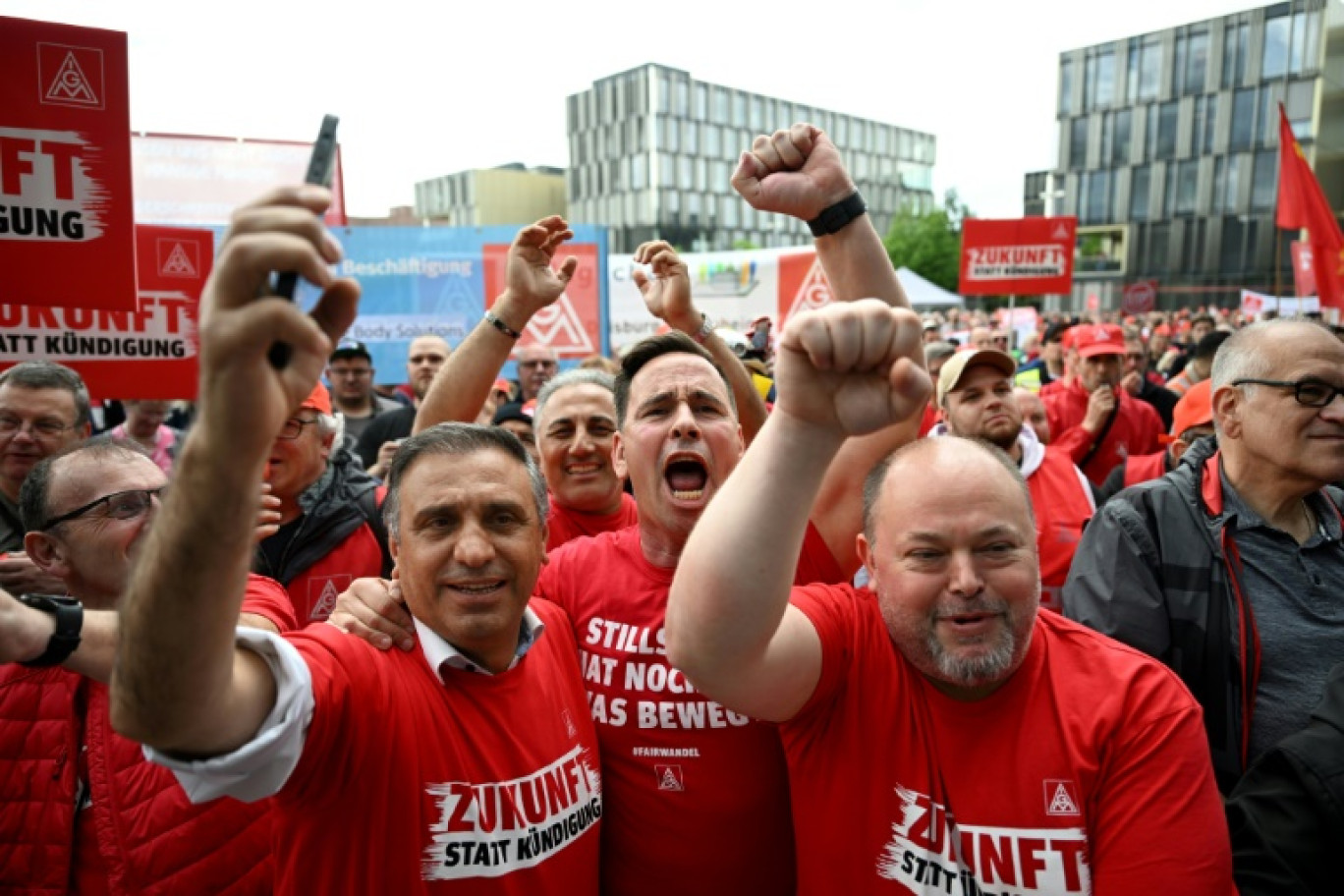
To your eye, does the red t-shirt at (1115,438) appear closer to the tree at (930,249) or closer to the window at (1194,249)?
the tree at (930,249)

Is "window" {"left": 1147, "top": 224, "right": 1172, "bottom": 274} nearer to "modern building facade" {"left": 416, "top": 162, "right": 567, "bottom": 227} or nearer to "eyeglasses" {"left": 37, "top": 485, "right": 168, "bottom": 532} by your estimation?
"modern building facade" {"left": 416, "top": 162, "right": 567, "bottom": 227}

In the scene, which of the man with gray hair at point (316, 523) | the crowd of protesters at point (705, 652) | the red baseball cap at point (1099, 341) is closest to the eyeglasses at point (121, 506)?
the crowd of protesters at point (705, 652)

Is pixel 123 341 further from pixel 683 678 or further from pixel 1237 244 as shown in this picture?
pixel 1237 244

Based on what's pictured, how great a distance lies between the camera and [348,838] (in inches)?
62.7

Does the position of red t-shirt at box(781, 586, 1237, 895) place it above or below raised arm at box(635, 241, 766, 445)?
below

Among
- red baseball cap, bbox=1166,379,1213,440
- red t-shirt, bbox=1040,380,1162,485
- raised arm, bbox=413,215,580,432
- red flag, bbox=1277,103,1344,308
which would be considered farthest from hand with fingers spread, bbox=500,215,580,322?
red flag, bbox=1277,103,1344,308

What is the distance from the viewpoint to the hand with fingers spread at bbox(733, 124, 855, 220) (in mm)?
2045

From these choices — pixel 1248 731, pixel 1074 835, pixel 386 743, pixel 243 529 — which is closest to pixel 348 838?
pixel 386 743

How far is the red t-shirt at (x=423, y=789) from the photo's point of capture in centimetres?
158

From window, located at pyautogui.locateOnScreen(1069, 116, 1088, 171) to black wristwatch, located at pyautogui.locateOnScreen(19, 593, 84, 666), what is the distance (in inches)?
2601

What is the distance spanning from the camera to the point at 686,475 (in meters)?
2.49

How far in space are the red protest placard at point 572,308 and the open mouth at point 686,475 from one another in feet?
21.6

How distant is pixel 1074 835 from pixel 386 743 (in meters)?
1.28

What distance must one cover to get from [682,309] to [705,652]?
187 cm
